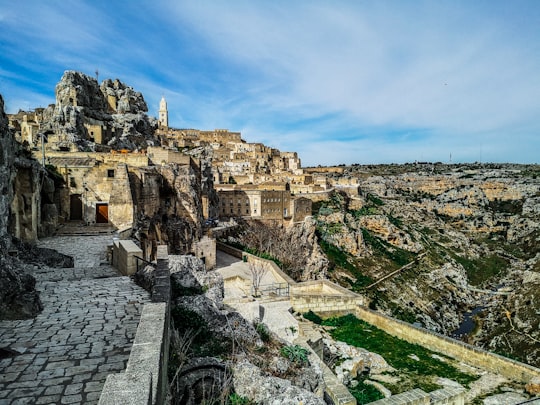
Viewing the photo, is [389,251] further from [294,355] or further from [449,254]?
[294,355]

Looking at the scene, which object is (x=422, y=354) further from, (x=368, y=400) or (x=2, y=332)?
(x=2, y=332)

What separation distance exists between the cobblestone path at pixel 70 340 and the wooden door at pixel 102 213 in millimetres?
10114

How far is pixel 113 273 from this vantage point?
9289 millimetres

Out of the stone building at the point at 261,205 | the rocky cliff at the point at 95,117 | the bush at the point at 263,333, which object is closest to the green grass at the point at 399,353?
the bush at the point at 263,333

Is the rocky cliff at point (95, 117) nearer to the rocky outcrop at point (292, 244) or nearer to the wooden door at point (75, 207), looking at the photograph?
the wooden door at point (75, 207)

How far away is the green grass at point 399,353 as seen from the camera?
10.7 meters

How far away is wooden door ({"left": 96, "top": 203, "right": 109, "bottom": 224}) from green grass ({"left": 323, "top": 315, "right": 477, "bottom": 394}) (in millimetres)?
12472

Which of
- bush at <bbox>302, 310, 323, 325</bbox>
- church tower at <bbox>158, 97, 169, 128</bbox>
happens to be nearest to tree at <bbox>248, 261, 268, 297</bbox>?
bush at <bbox>302, 310, 323, 325</bbox>

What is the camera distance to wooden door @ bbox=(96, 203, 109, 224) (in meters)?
18.7

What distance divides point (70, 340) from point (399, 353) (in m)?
10.8

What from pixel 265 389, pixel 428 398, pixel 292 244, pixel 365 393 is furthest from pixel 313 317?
pixel 292 244

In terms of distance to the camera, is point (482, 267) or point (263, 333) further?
point (482, 267)

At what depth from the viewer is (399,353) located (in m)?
12.3

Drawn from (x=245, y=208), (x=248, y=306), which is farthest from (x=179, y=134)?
(x=248, y=306)
